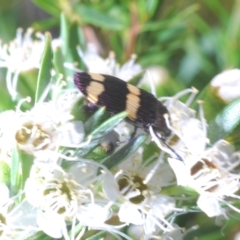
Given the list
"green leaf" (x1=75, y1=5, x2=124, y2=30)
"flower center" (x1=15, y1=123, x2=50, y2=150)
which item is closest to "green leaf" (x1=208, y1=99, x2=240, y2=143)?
"flower center" (x1=15, y1=123, x2=50, y2=150)

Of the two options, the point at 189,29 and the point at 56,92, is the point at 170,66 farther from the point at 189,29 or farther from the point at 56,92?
the point at 56,92

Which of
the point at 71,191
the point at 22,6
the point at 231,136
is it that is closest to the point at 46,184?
the point at 71,191

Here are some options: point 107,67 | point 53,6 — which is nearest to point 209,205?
point 107,67

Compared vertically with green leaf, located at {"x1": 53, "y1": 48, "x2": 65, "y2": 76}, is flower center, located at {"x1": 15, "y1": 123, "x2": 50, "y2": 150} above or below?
below

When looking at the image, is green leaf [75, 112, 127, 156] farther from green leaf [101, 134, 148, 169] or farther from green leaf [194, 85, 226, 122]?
green leaf [194, 85, 226, 122]

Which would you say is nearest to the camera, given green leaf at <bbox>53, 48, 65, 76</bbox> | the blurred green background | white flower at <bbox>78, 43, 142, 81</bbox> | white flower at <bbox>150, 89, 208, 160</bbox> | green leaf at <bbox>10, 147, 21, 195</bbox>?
green leaf at <bbox>10, 147, 21, 195</bbox>

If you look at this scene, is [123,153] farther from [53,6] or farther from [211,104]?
[53,6]
